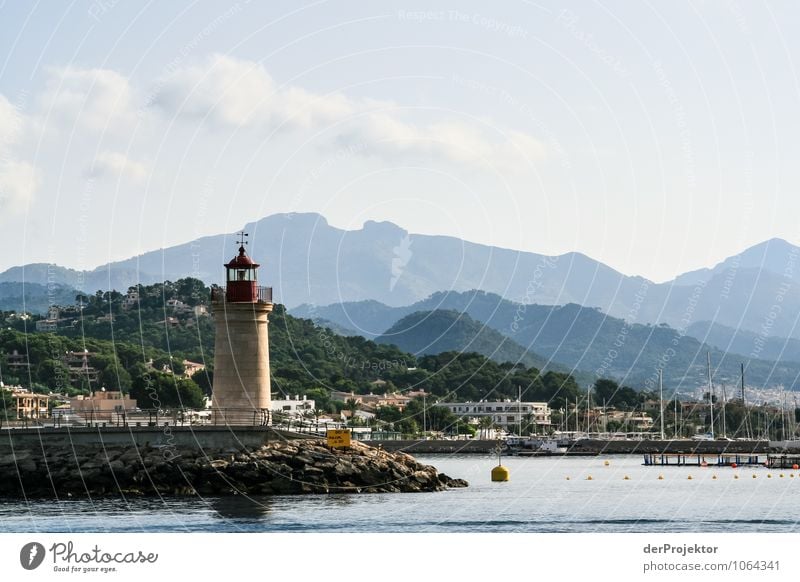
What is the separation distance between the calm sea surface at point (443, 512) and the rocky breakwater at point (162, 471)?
1.92 metres

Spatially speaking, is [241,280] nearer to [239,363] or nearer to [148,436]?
[239,363]

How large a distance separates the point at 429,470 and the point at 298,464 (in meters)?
12.1

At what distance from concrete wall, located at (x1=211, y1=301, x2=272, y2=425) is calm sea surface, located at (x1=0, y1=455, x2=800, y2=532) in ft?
19.3

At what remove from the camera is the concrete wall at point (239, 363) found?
262 ft

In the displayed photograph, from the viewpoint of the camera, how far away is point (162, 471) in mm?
78000

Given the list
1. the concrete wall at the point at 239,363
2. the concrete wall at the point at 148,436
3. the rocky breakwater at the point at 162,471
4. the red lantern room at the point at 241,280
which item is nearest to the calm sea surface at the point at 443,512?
the rocky breakwater at the point at 162,471

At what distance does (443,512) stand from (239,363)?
14445 millimetres

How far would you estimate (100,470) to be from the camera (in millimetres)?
77812

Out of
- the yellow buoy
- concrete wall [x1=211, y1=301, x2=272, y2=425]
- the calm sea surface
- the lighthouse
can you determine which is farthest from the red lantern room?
the yellow buoy

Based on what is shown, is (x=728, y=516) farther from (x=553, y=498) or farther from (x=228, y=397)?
(x=228, y=397)

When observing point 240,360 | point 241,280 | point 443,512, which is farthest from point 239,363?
point 443,512

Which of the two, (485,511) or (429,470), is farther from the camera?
(429,470)
